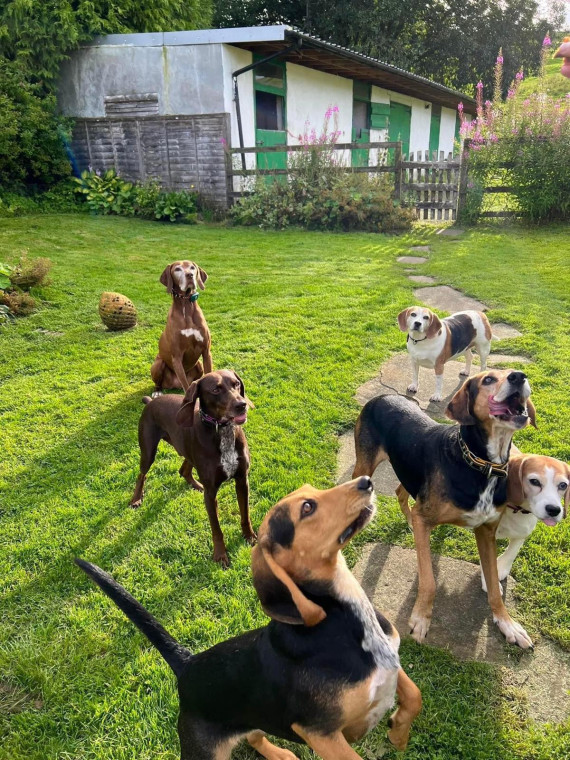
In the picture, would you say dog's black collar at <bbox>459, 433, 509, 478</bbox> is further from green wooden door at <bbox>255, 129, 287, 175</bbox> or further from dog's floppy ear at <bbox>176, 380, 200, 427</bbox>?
green wooden door at <bbox>255, 129, 287, 175</bbox>

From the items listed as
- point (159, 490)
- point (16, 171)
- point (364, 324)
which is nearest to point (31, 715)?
point (159, 490)

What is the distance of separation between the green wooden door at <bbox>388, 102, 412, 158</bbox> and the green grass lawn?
47.6 feet

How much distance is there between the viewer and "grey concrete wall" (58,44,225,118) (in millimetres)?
12938

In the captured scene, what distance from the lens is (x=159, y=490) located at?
12.2ft

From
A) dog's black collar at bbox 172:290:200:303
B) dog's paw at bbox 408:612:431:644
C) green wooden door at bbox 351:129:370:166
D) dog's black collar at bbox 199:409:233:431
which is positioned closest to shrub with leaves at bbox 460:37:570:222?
green wooden door at bbox 351:129:370:166

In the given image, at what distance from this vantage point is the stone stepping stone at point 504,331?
5832mm

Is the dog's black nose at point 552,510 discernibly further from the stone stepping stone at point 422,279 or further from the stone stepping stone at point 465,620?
the stone stepping stone at point 422,279

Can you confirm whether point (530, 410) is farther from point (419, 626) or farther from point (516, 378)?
point (419, 626)

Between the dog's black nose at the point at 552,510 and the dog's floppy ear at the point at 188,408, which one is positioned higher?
the dog's floppy ear at the point at 188,408

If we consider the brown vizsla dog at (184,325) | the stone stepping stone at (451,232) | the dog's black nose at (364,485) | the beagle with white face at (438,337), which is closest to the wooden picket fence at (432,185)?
the stone stepping stone at (451,232)

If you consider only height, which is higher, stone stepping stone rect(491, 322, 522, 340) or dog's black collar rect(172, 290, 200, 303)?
dog's black collar rect(172, 290, 200, 303)

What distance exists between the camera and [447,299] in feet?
23.5

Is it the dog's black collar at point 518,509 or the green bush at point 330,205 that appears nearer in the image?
the dog's black collar at point 518,509

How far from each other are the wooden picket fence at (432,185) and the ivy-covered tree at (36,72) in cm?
909
